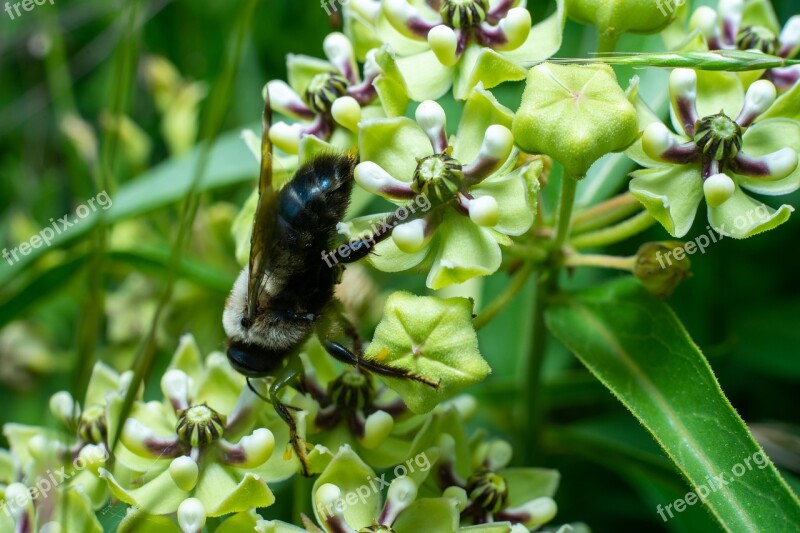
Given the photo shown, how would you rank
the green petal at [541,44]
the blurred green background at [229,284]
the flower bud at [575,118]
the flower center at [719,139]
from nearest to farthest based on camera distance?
the flower bud at [575,118] → the flower center at [719,139] → the green petal at [541,44] → the blurred green background at [229,284]

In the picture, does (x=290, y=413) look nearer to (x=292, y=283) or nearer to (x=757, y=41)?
(x=292, y=283)

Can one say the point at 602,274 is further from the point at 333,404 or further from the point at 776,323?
the point at 333,404

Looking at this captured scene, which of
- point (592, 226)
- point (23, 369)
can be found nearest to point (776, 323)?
point (592, 226)

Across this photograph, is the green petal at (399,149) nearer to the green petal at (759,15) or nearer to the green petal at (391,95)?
the green petal at (391,95)

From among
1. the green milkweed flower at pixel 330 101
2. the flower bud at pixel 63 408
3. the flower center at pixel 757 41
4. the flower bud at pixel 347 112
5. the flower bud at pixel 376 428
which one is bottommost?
the flower bud at pixel 376 428

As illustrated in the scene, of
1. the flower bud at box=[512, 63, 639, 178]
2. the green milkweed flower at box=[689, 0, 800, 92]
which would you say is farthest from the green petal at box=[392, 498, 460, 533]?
the green milkweed flower at box=[689, 0, 800, 92]

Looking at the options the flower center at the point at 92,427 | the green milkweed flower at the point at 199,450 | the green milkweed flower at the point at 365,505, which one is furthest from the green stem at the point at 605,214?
the flower center at the point at 92,427
